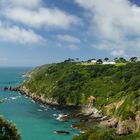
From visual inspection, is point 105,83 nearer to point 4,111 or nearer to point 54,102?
point 54,102

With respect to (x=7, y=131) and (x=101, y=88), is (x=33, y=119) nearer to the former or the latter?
(x=101, y=88)

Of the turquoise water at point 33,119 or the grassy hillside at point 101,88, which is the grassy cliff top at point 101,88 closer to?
the grassy hillside at point 101,88

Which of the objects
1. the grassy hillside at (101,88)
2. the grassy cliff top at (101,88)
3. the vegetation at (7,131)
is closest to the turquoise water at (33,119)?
the grassy hillside at (101,88)

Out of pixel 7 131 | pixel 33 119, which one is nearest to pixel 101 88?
pixel 33 119

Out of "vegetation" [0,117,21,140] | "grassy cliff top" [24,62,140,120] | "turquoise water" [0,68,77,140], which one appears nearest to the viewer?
"vegetation" [0,117,21,140]

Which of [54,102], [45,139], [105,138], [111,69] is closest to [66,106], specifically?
[54,102]

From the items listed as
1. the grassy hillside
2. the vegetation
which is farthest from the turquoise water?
the vegetation

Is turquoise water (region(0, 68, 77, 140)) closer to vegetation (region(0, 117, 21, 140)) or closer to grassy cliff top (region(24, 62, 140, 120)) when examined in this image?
grassy cliff top (region(24, 62, 140, 120))

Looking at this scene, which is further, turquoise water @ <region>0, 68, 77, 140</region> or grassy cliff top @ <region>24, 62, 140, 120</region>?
grassy cliff top @ <region>24, 62, 140, 120</region>
